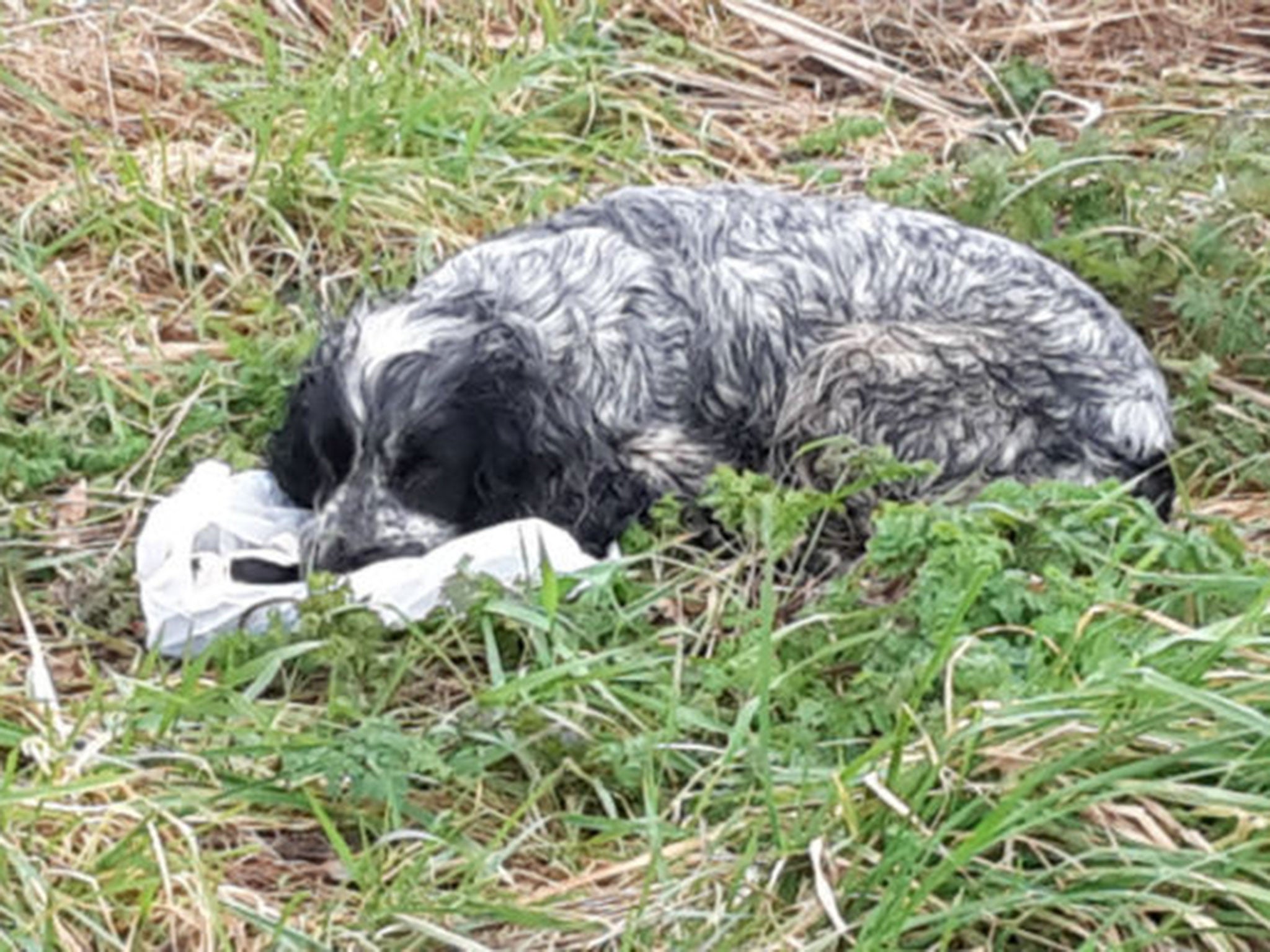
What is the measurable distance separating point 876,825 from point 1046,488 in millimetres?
1106

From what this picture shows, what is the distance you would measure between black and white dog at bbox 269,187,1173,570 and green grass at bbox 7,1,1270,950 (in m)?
0.27

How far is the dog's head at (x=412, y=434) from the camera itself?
4.96 meters

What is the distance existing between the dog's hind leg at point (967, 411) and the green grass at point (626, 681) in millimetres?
242

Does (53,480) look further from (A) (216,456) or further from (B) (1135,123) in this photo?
(B) (1135,123)

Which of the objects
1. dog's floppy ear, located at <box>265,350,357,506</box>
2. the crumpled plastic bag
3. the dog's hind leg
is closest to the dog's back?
the dog's hind leg

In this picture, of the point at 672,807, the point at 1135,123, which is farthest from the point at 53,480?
the point at 1135,123

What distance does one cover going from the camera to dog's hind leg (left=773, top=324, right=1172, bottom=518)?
215 inches

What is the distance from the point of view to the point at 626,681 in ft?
14.7

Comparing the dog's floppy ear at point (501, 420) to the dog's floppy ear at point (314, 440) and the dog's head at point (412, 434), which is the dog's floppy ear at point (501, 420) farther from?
the dog's floppy ear at point (314, 440)

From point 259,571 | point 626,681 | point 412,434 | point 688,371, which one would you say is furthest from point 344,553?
point 688,371

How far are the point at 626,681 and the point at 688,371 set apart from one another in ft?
3.84

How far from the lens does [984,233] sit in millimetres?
5895

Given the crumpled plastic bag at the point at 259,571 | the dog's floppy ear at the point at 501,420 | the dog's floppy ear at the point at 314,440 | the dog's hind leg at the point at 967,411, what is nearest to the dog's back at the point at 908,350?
the dog's hind leg at the point at 967,411

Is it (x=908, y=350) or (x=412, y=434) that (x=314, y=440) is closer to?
(x=412, y=434)
